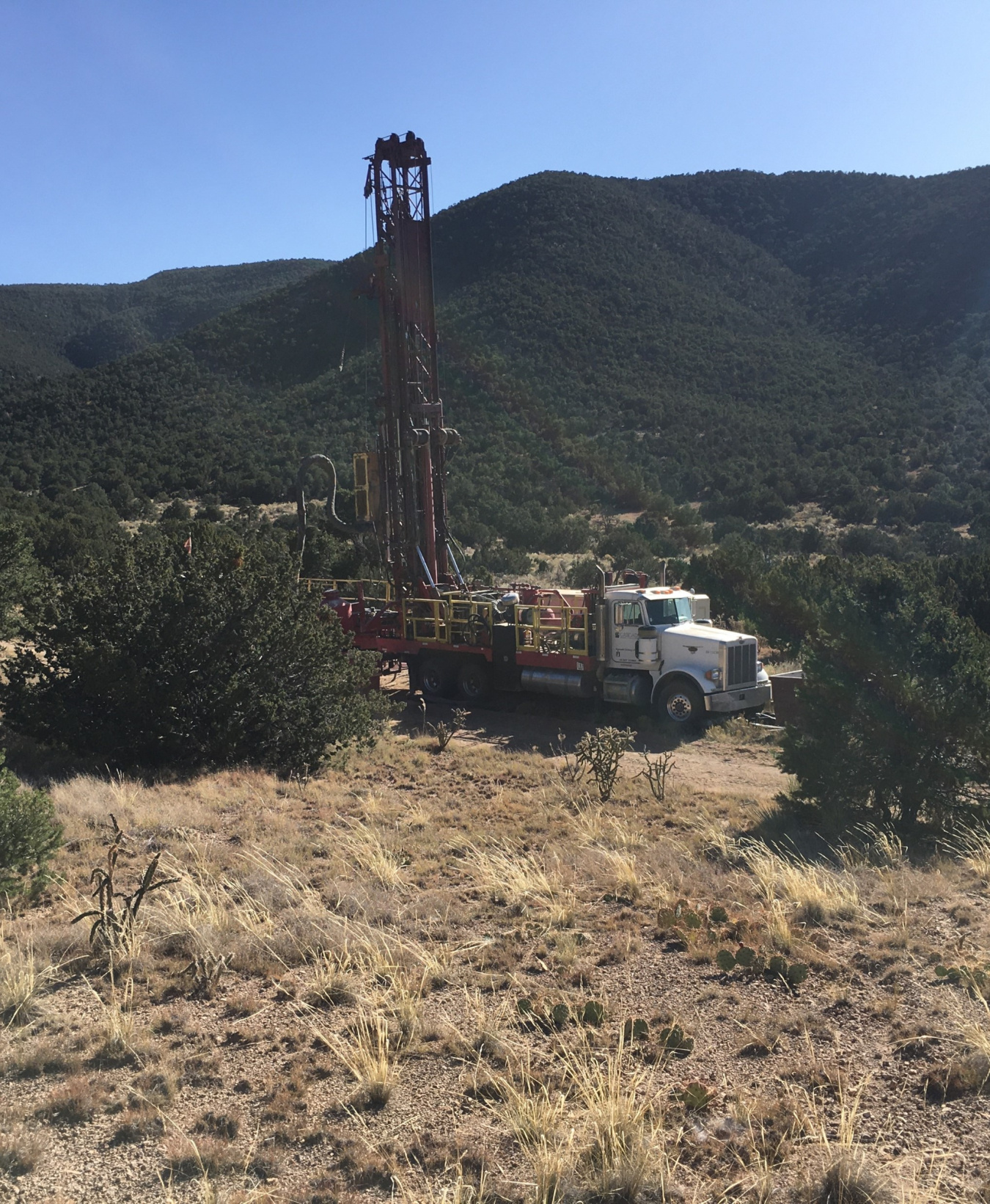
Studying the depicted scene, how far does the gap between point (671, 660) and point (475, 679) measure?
12.8ft

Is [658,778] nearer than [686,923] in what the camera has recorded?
No

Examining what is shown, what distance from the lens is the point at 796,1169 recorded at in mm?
4094

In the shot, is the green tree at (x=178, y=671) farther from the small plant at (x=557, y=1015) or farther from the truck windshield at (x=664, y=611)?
the small plant at (x=557, y=1015)

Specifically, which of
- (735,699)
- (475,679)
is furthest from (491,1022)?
(475,679)

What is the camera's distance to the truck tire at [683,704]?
16359 millimetres

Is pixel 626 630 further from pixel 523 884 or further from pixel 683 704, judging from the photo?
pixel 523 884

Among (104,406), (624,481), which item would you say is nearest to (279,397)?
(104,406)

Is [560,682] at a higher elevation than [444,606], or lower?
lower

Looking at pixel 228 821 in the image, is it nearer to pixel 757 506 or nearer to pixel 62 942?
pixel 62 942

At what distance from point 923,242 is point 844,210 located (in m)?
12.2

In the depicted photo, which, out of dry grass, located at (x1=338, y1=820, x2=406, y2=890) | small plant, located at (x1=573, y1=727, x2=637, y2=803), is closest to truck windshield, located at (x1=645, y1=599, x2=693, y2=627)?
small plant, located at (x1=573, y1=727, x2=637, y2=803)

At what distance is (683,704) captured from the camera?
16438mm

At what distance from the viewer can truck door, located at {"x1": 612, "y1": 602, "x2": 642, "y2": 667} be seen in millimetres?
16828

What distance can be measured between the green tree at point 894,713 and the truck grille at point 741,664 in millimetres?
5503
